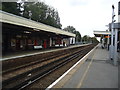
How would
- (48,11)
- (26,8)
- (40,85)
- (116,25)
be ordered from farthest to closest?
(48,11)
(26,8)
(116,25)
(40,85)

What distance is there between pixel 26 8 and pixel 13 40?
133ft

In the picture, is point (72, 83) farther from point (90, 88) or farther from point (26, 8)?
point (26, 8)

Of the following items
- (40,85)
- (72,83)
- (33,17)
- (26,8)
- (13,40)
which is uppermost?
(26,8)

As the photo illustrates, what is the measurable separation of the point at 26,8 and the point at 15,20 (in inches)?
1832

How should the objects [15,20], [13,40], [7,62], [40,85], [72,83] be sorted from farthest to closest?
[13,40] → [15,20] → [7,62] → [40,85] → [72,83]

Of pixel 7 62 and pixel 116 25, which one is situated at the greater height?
pixel 116 25

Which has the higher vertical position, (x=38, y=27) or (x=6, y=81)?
(x=38, y=27)

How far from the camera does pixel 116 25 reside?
28.4 feet

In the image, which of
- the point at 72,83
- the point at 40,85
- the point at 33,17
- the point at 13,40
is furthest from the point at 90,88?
the point at 33,17

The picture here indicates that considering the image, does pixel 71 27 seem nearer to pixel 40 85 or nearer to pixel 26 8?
pixel 26 8

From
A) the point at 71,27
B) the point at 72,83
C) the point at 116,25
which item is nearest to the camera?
the point at 72,83

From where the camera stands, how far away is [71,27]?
135 metres

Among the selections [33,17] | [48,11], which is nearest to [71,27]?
[48,11]

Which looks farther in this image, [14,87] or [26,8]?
[26,8]
